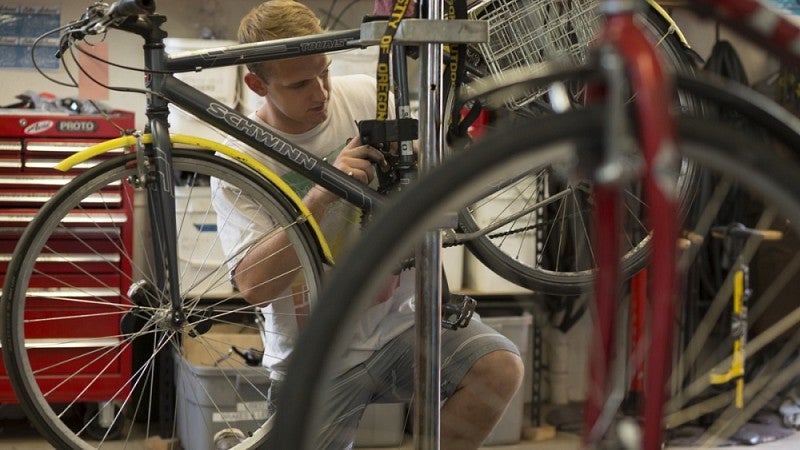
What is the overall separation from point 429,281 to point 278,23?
2.08ft

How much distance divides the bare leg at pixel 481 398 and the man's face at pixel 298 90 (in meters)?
0.58

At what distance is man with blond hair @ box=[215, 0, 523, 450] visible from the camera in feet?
6.19

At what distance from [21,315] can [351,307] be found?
1039mm

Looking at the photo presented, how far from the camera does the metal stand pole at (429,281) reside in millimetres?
1591

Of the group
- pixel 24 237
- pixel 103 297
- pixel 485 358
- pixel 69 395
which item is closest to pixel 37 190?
pixel 103 297

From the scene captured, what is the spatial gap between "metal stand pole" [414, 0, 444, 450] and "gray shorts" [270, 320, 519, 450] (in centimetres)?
28

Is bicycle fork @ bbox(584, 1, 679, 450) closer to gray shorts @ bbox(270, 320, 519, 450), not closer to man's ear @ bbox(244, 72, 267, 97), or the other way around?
gray shorts @ bbox(270, 320, 519, 450)

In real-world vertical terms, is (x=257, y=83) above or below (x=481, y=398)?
above

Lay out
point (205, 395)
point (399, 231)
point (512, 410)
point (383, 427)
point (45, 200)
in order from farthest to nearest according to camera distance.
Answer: point (512, 410)
point (383, 427)
point (45, 200)
point (205, 395)
point (399, 231)

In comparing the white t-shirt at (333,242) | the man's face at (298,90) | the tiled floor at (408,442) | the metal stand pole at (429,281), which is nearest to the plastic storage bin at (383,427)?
the tiled floor at (408,442)

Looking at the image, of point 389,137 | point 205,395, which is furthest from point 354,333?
point 205,395

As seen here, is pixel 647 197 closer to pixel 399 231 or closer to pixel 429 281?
pixel 399 231

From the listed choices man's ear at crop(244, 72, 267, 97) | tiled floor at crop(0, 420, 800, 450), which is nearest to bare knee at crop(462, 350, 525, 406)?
man's ear at crop(244, 72, 267, 97)

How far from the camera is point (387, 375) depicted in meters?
1.91
